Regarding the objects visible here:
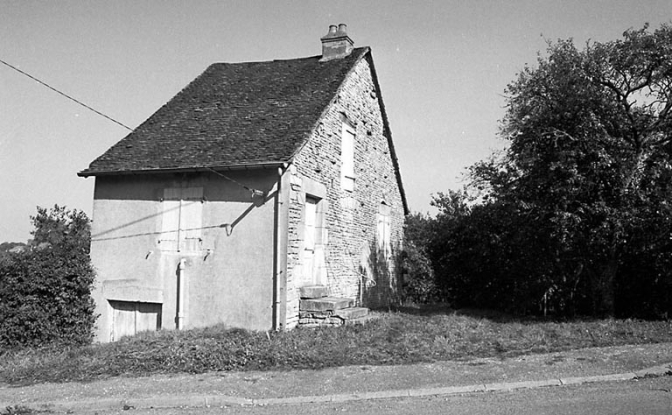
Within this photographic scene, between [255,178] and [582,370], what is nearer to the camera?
[582,370]

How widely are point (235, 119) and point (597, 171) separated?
8388 millimetres

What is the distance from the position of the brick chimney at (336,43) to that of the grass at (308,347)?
331 inches

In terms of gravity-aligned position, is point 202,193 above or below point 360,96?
below

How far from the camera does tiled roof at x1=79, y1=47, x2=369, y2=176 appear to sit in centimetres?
1299

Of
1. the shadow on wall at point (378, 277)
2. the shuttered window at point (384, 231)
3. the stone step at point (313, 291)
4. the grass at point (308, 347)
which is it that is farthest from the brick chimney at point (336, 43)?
the grass at point (308, 347)

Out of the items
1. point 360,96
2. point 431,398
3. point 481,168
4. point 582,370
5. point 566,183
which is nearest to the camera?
point 431,398

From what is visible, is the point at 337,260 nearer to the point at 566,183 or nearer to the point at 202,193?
the point at 202,193

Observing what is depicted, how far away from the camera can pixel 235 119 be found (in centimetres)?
1465

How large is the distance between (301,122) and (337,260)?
369 cm

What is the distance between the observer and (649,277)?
14156 mm

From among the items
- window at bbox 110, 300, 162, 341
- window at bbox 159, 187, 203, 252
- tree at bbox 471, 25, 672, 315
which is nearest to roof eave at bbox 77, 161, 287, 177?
window at bbox 159, 187, 203, 252

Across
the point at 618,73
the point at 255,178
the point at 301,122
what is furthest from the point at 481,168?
the point at 255,178

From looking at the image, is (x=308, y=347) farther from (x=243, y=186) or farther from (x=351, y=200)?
(x=351, y=200)

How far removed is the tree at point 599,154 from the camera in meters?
12.2
